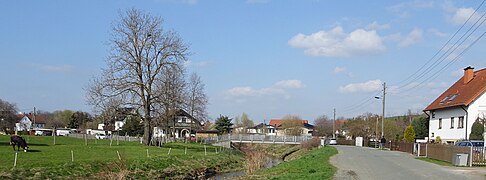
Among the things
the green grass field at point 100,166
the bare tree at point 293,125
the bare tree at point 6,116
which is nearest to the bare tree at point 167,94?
the green grass field at point 100,166

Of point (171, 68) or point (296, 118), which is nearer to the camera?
point (171, 68)

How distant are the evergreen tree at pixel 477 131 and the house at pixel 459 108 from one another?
149 cm

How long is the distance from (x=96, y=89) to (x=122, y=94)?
2.57 meters

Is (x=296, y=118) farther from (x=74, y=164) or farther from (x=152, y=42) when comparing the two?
(x=74, y=164)

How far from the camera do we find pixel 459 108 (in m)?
47.8

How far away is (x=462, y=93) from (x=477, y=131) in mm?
7680

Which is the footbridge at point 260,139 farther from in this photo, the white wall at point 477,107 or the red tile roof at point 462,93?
the white wall at point 477,107

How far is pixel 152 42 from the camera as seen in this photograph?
175 ft

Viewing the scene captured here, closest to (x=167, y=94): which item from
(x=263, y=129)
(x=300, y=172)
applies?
(x=300, y=172)

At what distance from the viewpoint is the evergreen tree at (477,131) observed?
43.0 metres

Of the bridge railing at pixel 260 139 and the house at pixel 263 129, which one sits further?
the house at pixel 263 129

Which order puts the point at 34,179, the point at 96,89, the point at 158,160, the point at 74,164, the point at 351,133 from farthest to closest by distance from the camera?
the point at 351,133 → the point at 96,89 → the point at 158,160 → the point at 74,164 → the point at 34,179

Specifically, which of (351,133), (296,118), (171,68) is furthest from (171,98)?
(296,118)

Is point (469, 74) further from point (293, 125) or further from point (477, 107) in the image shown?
point (293, 125)
